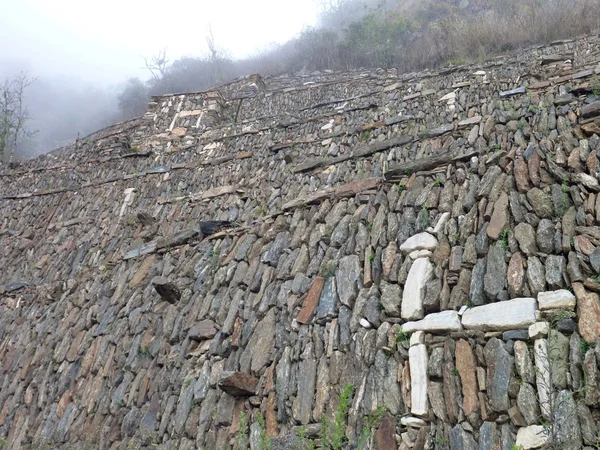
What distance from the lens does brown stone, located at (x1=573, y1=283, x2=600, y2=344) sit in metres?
3.17

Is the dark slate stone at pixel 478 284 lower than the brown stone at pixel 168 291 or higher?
lower

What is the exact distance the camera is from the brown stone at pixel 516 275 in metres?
3.73

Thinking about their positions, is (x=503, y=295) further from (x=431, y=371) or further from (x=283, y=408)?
(x=283, y=408)

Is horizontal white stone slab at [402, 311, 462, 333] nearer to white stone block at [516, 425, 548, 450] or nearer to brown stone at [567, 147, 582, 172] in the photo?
white stone block at [516, 425, 548, 450]

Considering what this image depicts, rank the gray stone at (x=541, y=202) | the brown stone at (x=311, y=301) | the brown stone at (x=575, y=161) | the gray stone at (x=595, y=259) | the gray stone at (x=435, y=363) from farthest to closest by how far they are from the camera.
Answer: the brown stone at (x=311, y=301)
the brown stone at (x=575, y=161)
the gray stone at (x=541, y=202)
the gray stone at (x=435, y=363)
the gray stone at (x=595, y=259)

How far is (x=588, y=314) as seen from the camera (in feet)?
10.7

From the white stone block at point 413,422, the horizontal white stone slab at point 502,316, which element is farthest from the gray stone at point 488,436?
the horizontal white stone slab at point 502,316

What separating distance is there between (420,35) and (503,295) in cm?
2156

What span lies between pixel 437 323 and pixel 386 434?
1003 millimetres

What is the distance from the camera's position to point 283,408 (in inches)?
179

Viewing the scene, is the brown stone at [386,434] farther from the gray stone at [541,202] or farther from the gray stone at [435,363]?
the gray stone at [541,202]

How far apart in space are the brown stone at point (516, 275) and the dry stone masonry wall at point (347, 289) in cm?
2

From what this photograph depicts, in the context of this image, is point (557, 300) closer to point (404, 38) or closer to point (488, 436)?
point (488, 436)

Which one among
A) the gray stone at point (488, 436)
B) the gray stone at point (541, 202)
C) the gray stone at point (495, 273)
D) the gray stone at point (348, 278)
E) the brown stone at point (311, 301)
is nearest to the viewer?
the gray stone at point (488, 436)
